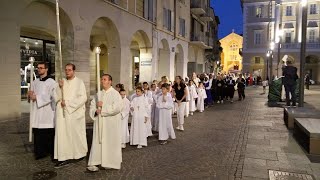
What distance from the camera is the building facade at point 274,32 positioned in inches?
1809

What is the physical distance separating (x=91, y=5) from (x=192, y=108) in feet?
21.6

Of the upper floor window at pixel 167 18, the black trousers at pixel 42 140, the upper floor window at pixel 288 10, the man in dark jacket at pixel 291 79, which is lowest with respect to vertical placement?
the black trousers at pixel 42 140

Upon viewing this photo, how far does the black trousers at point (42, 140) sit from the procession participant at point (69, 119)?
0.65m

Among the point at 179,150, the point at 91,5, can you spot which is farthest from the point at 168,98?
the point at 91,5

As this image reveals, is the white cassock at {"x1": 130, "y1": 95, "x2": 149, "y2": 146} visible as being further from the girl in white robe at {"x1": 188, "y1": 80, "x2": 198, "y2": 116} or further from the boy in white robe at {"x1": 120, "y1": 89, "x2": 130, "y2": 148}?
the girl in white robe at {"x1": 188, "y1": 80, "x2": 198, "y2": 116}

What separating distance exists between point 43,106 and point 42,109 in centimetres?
7

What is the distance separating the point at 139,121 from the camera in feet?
26.1

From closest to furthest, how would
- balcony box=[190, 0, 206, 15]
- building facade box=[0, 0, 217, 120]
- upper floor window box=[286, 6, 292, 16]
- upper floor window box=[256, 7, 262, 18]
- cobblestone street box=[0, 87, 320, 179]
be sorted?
cobblestone street box=[0, 87, 320, 179] < building facade box=[0, 0, 217, 120] < balcony box=[190, 0, 206, 15] < upper floor window box=[286, 6, 292, 16] < upper floor window box=[256, 7, 262, 18]

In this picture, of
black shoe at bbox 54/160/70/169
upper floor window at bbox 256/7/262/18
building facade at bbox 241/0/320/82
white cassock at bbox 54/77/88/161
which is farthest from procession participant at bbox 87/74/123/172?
upper floor window at bbox 256/7/262/18

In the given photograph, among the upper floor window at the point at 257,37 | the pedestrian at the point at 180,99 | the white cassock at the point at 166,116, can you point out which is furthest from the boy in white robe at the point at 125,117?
the upper floor window at the point at 257,37

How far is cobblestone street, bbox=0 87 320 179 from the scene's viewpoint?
5.67 m

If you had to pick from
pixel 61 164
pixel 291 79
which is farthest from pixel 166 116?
pixel 291 79

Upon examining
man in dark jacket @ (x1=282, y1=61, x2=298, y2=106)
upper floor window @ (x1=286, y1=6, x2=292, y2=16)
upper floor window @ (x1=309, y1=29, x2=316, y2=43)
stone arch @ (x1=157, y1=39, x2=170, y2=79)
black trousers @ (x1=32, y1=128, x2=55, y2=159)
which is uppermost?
upper floor window @ (x1=286, y1=6, x2=292, y2=16)

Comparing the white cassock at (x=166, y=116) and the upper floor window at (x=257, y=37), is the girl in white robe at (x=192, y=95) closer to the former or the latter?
the white cassock at (x=166, y=116)
